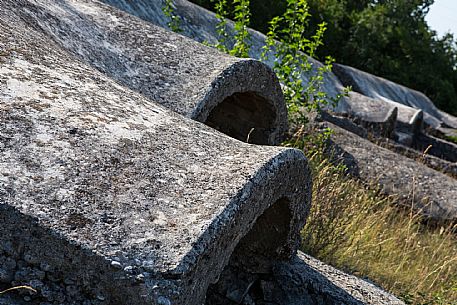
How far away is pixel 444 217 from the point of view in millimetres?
7328

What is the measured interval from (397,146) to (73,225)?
925 cm

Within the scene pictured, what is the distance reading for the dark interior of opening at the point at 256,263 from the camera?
2965 mm

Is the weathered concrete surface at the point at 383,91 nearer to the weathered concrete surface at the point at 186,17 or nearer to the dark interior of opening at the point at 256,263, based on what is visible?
the weathered concrete surface at the point at 186,17

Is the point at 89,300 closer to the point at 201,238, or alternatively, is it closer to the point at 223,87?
the point at 201,238

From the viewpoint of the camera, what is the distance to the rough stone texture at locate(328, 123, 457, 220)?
7434 millimetres

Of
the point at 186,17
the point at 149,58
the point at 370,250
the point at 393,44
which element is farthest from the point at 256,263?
the point at 393,44

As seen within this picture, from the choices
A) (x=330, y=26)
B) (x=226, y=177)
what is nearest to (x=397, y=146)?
(x=226, y=177)

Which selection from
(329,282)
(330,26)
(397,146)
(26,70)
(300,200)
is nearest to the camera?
(26,70)

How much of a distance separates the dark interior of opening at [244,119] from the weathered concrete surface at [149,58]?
0.36 metres

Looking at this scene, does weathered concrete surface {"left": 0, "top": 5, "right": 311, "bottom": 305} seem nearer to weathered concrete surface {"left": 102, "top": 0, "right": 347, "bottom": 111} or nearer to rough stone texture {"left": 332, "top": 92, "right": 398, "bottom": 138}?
weathered concrete surface {"left": 102, "top": 0, "right": 347, "bottom": 111}

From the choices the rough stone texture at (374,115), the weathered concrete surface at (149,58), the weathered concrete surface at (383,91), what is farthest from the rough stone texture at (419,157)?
the weathered concrete surface at (149,58)

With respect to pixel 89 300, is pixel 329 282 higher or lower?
lower

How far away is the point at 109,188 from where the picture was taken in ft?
6.14

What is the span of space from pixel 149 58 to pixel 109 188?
1.73m
